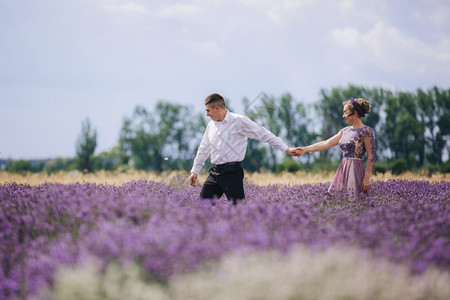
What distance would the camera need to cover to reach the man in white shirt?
573cm

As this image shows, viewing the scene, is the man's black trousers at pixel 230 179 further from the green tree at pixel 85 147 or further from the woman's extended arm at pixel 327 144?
the green tree at pixel 85 147

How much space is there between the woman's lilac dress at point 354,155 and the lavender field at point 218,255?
213 centimetres

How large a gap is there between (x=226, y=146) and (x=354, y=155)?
6.45 ft

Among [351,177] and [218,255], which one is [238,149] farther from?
[218,255]

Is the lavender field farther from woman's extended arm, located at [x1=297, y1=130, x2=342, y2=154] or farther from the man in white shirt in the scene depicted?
woman's extended arm, located at [x1=297, y1=130, x2=342, y2=154]

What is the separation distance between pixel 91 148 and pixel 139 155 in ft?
29.1

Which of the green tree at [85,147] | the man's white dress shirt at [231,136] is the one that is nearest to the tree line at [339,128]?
the green tree at [85,147]

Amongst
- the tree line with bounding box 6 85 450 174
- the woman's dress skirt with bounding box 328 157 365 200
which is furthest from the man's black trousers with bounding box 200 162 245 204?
the tree line with bounding box 6 85 450 174

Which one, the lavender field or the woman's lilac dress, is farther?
the woman's lilac dress

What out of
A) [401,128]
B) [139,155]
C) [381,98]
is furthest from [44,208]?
[139,155]

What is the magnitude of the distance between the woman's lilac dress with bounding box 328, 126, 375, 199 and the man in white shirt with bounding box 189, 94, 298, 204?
4.31 feet

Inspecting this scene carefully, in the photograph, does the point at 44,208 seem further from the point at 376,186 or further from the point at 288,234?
the point at 376,186

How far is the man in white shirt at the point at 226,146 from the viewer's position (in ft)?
18.8

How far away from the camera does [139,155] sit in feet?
144
